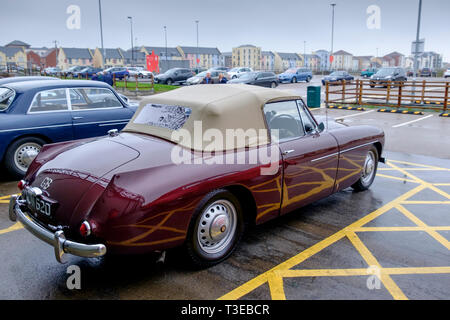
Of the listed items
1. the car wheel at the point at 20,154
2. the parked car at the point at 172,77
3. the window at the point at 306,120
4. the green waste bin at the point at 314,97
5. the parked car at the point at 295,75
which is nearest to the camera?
the window at the point at 306,120

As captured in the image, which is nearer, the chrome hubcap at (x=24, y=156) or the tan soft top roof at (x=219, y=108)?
the tan soft top roof at (x=219, y=108)

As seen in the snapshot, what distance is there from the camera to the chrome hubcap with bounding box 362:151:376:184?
5.72 metres

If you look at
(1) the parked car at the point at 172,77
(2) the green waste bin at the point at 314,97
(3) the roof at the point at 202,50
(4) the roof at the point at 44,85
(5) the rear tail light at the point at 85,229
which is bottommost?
(5) the rear tail light at the point at 85,229

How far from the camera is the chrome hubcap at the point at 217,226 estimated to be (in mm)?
3434

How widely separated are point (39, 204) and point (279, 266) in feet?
7.19

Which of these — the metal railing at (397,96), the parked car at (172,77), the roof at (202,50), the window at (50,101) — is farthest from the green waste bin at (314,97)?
the roof at (202,50)

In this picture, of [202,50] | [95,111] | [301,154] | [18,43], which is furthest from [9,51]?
[301,154]

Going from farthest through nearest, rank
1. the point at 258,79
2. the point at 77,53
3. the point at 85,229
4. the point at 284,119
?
the point at 77,53 < the point at 258,79 < the point at 284,119 < the point at 85,229

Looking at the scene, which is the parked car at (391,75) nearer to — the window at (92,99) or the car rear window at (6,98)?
the window at (92,99)

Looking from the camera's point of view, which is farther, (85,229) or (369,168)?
(369,168)

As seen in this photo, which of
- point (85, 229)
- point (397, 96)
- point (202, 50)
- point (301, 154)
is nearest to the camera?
point (85, 229)

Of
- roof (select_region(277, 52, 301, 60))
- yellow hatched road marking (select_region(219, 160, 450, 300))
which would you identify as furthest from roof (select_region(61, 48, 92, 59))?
yellow hatched road marking (select_region(219, 160, 450, 300))

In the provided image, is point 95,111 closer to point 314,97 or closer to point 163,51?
point 314,97

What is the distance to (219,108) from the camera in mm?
3695
